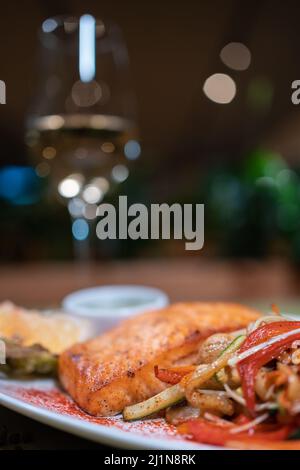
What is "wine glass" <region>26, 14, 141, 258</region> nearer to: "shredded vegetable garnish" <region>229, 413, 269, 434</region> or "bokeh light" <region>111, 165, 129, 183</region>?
"bokeh light" <region>111, 165, 129, 183</region>

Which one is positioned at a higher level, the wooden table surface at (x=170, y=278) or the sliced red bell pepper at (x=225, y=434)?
the sliced red bell pepper at (x=225, y=434)

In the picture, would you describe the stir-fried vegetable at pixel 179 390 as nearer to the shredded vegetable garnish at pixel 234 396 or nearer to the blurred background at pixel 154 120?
the shredded vegetable garnish at pixel 234 396

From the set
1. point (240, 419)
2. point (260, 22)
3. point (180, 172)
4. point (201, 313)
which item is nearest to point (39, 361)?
point (201, 313)

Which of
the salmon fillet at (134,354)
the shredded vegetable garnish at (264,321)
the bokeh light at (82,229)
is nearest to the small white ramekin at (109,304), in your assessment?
the salmon fillet at (134,354)

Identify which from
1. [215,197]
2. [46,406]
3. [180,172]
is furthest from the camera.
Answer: [180,172]

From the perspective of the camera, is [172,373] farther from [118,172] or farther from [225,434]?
[118,172]

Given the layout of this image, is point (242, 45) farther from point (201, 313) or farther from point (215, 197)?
point (201, 313)

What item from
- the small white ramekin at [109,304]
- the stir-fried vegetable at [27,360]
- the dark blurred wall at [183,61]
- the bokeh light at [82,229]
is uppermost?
the dark blurred wall at [183,61]

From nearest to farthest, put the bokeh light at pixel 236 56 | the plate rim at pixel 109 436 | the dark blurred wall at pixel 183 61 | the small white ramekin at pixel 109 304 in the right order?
the plate rim at pixel 109 436 < the small white ramekin at pixel 109 304 < the dark blurred wall at pixel 183 61 < the bokeh light at pixel 236 56
